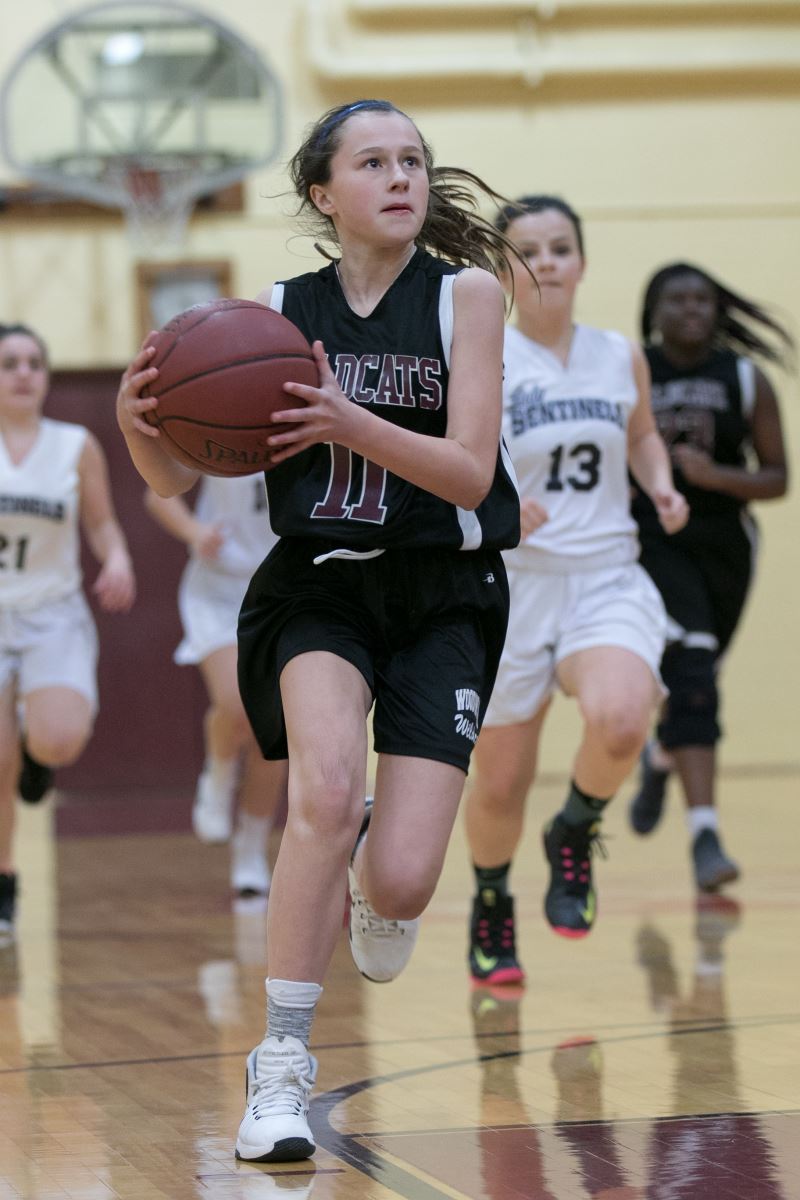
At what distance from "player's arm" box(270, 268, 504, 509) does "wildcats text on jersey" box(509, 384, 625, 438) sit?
1390mm

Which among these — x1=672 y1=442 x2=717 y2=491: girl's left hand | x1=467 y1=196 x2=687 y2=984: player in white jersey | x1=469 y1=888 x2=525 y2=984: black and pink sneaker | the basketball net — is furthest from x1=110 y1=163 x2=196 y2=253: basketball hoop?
x1=469 y1=888 x2=525 y2=984: black and pink sneaker

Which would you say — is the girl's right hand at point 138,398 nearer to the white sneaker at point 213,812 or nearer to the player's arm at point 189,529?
the player's arm at point 189,529

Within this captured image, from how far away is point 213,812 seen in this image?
6.54m

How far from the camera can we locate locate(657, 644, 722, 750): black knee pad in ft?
20.1

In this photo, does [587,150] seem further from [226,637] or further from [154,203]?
[226,637]

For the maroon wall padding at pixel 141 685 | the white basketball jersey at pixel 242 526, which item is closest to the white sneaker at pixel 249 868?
the white basketball jersey at pixel 242 526

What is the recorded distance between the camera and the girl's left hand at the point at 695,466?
6.07 m

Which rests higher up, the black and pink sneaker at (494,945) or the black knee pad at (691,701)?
the black knee pad at (691,701)

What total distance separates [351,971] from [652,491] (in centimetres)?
145

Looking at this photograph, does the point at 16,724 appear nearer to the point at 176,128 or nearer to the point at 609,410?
the point at 609,410

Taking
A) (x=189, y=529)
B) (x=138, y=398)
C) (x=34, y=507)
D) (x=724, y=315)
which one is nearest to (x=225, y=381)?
(x=138, y=398)

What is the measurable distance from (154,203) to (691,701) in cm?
505

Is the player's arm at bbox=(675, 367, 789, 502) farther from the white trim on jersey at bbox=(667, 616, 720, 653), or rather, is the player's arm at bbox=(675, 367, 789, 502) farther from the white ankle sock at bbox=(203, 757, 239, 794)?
the white ankle sock at bbox=(203, 757, 239, 794)

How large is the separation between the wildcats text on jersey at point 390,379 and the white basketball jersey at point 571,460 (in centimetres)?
146
